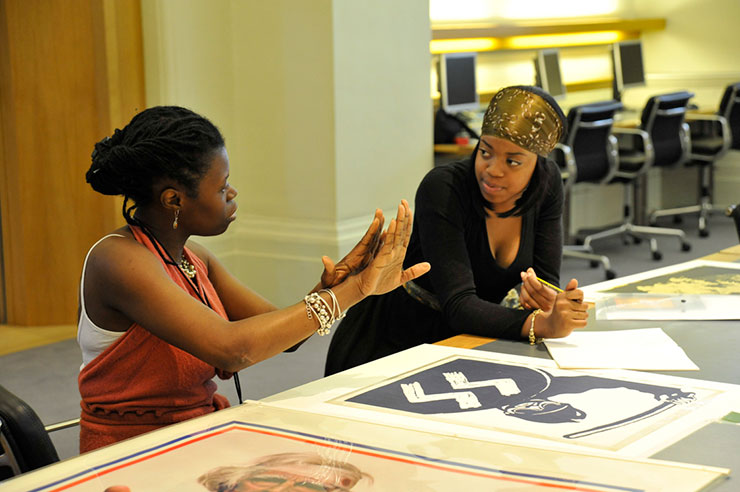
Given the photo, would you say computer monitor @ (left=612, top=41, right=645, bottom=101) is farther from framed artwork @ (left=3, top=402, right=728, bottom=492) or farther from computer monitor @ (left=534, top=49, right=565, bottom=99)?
framed artwork @ (left=3, top=402, right=728, bottom=492)

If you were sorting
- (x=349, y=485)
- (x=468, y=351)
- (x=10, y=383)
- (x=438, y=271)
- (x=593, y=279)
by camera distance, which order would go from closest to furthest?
(x=349, y=485) < (x=468, y=351) < (x=438, y=271) < (x=10, y=383) < (x=593, y=279)

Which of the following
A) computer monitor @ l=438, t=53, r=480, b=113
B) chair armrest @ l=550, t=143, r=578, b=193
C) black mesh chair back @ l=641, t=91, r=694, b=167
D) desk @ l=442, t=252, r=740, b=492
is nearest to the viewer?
desk @ l=442, t=252, r=740, b=492

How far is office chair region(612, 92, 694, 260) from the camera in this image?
6418 mm

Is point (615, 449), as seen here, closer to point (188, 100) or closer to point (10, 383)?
point (10, 383)

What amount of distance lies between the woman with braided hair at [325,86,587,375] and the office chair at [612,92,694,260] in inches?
164

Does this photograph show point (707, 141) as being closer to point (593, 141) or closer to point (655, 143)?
point (655, 143)

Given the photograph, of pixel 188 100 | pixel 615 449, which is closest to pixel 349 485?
pixel 615 449

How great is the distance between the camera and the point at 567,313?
196cm

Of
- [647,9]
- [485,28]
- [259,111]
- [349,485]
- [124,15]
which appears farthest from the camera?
[647,9]

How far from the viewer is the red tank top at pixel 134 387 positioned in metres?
1.76

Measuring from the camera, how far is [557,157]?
19.7 ft

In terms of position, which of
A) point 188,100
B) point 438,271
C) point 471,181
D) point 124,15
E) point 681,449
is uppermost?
point 124,15

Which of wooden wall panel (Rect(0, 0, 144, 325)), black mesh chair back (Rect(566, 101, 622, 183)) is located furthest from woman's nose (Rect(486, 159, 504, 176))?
black mesh chair back (Rect(566, 101, 622, 183))

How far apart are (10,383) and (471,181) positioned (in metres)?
2.41
